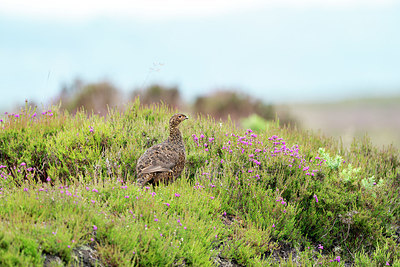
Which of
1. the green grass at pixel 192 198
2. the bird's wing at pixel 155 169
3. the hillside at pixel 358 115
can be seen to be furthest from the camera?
the hillside at pixel 358 115

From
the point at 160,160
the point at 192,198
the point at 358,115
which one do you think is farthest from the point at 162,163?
the point at 358,115

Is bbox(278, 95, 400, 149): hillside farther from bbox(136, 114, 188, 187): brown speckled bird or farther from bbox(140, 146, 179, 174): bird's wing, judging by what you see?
bbox(140, 146, 179, 174): bird's wing

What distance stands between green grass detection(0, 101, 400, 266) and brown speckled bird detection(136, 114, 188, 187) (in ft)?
0.61

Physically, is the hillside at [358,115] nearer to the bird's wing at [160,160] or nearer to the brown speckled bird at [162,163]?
the brown speckled bird at [162,163]

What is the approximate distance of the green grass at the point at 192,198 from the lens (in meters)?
3.91

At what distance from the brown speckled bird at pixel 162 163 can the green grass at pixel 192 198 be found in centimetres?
19

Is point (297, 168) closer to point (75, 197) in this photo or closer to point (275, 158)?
point (275, 158)

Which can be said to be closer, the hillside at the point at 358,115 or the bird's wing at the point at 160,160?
the bird's wing at the point at 160,160

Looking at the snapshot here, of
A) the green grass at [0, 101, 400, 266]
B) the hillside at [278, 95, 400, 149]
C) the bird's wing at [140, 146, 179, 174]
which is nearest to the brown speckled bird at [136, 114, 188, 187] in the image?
the bird's wing at [140, 146, 179, 174]

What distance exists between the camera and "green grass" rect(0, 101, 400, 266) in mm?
3906

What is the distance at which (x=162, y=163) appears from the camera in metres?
5.30

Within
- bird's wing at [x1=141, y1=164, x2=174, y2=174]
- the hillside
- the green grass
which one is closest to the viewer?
the green grass

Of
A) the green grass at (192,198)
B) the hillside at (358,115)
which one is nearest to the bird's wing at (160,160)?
the green grass at (192,198)

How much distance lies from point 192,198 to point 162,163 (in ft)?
2.06
